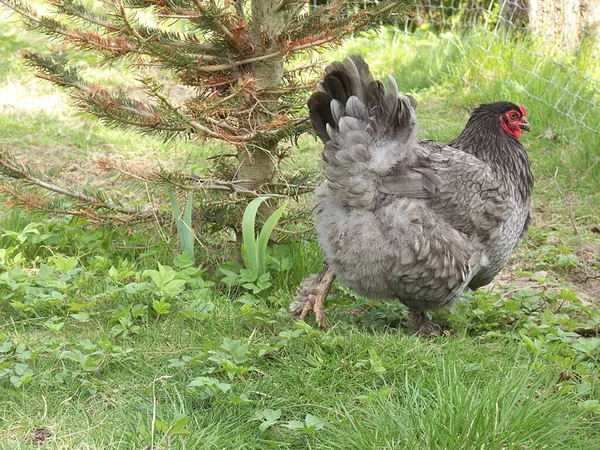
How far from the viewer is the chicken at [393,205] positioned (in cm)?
376

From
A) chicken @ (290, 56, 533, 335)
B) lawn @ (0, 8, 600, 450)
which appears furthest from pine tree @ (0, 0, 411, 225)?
chicken @ (290, 56, 533, 335)

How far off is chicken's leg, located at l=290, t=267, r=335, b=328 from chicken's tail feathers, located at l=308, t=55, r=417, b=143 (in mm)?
779

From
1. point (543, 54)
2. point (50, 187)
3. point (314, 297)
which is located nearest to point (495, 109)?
point (314, 297)

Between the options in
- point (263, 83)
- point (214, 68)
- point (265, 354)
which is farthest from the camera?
point (263, 83)

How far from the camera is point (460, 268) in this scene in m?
3.85

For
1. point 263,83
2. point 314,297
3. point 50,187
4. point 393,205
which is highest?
point 263,83

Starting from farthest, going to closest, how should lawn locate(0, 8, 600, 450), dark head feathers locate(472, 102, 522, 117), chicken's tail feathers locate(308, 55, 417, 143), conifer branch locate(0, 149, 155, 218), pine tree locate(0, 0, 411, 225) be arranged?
conifer branch locate(0, 149, 155, 218)
dark head feathers locate(472, 102, 522, 117)
pine tree locate(0, 0, 411, 225)
chicken's tail feathers locate(308, 55, 417, 143)
lawn locate(0, 8, 600, 450)

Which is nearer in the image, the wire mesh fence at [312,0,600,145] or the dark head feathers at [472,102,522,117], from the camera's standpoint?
the dark head feathers at [472,102,522,117]

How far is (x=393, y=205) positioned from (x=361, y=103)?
1.68ft

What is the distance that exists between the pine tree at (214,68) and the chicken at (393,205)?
0.59 m

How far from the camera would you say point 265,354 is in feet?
11.4

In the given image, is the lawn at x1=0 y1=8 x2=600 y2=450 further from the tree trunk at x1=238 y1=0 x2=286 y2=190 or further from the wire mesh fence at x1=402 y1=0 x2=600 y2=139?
the wire mesh fence at x1=402 y1=0 x2=600 y2=139

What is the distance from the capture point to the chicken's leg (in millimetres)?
3932

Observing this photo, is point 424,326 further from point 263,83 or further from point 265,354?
point 263,83
